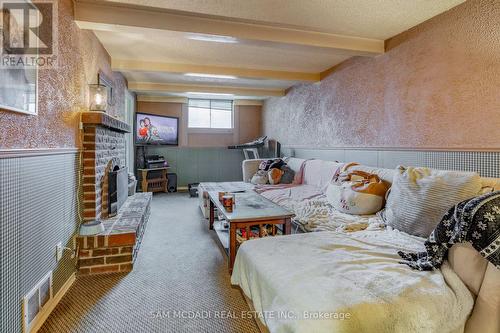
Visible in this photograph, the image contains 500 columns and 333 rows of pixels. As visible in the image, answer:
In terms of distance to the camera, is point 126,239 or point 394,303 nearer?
point 394,303

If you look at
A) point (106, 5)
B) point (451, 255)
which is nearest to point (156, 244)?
point (106, 5)

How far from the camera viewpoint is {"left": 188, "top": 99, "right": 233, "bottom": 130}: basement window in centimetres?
619

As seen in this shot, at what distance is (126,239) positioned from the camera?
2.10 m

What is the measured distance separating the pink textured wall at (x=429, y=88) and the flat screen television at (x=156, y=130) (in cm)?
356

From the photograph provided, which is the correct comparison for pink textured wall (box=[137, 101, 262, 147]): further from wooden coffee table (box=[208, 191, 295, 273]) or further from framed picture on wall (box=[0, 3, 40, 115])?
framed picture on wall (box=[0, 3, 40, 115])

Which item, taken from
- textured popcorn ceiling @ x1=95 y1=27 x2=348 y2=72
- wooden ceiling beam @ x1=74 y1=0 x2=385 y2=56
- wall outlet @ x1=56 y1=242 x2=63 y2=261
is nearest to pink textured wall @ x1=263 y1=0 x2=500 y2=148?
wooden ceiling beam @ x1=74 y1=0 x2=385 y2=56

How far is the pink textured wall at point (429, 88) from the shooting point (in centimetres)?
184

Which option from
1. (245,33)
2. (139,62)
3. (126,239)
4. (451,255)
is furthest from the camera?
(139,62)

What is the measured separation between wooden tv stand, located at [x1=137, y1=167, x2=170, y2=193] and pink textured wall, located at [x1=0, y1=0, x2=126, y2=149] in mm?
2969

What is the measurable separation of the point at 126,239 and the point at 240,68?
276cm

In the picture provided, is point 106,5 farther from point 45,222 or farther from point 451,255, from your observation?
point 451,255

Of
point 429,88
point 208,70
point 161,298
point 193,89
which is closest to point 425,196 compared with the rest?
point 429,88

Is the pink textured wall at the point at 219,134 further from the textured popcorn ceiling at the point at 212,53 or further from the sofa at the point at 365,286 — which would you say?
the sofa at the point at 365,286

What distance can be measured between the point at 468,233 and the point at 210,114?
5.75 metres
